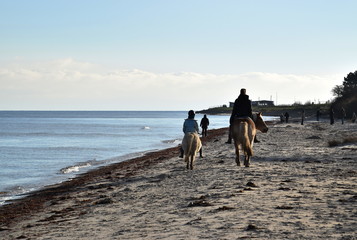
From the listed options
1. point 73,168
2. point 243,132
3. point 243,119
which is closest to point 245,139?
point 243,132

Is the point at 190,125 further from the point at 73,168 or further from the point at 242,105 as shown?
the point at 73,168

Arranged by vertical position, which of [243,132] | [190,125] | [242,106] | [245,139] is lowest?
[245,139]

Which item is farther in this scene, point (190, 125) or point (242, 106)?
point (190, 125)

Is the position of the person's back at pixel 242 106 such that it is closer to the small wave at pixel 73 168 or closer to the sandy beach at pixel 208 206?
the sandy beach at pixel 208 206

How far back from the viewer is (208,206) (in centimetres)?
1078

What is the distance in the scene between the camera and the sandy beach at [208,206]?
8.54 m

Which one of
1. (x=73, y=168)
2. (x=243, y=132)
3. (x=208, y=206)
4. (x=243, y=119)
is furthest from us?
(x=73, y=168)

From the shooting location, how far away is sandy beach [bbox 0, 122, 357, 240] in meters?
8.54

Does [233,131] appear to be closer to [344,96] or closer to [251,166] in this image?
[251,166]

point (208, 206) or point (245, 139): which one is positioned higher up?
point (245, 139)

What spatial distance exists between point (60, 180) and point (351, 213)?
17257 mm

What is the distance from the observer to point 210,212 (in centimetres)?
1008

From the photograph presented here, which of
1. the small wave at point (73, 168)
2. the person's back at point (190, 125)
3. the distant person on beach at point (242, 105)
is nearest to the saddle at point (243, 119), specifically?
the distant person on beach at point (242, 105)

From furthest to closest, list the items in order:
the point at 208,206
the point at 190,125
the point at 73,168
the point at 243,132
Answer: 1. the point at 73,168
2. the point at 190,125
3. the point at 243,132
4. the point at 208,206
